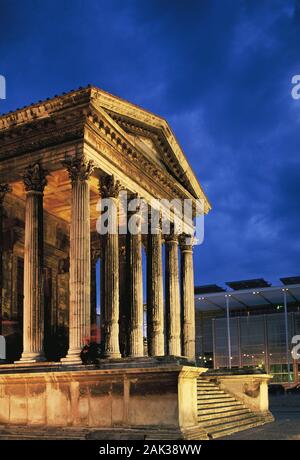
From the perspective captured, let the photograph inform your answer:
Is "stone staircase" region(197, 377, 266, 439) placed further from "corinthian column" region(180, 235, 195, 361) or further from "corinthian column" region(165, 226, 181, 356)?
"corinthian column" region(180, 235, 195, 361)

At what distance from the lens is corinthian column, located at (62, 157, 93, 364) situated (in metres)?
18.7

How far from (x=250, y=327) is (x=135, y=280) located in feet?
169

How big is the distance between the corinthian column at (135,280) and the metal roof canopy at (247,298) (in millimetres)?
39450

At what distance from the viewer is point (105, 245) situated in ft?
72.3

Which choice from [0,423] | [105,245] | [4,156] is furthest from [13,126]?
[0,423]

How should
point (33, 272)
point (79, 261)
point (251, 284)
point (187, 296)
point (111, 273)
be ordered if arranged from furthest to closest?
point (251, 284), point (187, 296), point (111, 273), point (33, 272), point (79, 261)

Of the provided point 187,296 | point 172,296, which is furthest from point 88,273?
point 187,296

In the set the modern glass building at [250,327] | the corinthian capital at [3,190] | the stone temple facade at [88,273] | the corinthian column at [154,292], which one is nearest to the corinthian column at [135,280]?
the stone temple facade at [88,273]

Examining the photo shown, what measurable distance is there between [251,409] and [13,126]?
1481 cm

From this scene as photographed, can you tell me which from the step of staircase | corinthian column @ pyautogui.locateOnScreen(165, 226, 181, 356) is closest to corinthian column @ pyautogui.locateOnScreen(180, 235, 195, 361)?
corinthian column @ pyautogui.locateOnScreen(165, 226, 181, 356)

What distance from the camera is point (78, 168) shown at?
20.0 m

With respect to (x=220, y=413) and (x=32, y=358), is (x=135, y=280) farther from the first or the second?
(x=220, y=413)

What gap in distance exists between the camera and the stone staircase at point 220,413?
18531 mm
